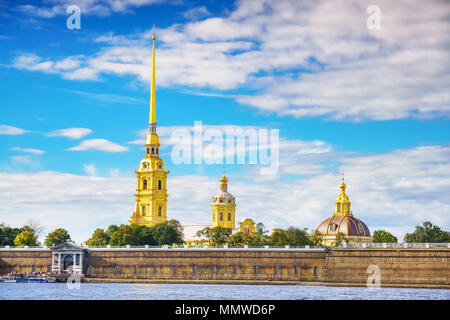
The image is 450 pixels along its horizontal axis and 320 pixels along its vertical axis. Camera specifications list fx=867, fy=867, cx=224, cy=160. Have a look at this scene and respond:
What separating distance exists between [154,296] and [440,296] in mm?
25510

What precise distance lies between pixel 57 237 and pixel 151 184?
2738 cm

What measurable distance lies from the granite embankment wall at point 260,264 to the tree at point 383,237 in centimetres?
3192

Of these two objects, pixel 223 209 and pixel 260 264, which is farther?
pixel 223 209

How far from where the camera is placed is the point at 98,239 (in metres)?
134

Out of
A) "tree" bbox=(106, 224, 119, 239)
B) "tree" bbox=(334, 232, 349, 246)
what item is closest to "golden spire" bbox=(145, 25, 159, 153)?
"tree" bbox=(106, 224, 119, 239)

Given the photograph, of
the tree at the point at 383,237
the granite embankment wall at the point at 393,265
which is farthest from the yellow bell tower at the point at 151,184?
the granite embankment wall at the point at 393,265

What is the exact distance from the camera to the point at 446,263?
311 ft

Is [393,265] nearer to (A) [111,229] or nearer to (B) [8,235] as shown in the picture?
(A) [111,229]

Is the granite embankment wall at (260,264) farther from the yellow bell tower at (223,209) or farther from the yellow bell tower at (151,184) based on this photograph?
the yellow bell tower at (223,209)

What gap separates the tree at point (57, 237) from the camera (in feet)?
424

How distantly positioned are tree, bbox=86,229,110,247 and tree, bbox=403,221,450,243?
46.0 meters

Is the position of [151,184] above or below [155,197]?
above

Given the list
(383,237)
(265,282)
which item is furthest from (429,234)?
(265,282)
